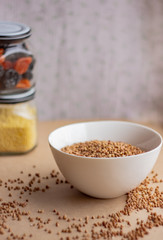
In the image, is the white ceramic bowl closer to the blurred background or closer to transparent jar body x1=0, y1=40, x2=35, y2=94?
transparent jar body x1=0, y1=40, x2=35, y2=94

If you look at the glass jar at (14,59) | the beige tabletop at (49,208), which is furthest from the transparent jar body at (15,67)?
the beige tabletop at (49,208)

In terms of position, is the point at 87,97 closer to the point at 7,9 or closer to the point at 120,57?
the point at 120,57

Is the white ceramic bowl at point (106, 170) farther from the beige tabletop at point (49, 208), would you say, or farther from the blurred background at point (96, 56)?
the blurred background at point (96, 56)

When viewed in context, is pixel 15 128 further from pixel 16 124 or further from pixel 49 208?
pixel 49 208

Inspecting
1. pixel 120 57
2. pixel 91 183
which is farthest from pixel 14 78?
pixel 120 57

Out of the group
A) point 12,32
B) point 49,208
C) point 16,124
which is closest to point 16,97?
point 16,124

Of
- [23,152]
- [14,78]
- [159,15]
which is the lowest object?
[23,152]
